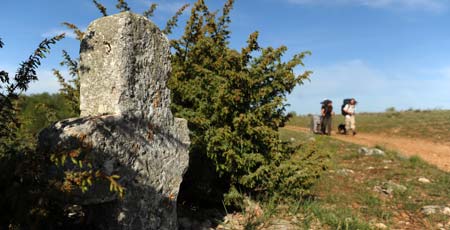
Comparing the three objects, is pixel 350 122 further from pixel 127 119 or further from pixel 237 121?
pixel 127 119

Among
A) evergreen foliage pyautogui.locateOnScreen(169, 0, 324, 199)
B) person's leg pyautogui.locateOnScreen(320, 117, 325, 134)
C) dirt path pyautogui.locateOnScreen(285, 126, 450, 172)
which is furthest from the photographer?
person's leg pyautogui.locateOnScreen(320, 117, 325, 134)

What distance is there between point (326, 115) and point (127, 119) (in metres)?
17.0

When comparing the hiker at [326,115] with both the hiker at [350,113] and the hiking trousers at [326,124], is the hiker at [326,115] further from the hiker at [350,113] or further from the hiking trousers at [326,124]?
the hiker at [350,113]

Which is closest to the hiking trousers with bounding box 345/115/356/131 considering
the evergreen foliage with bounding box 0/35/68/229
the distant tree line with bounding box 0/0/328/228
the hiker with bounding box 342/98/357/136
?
the hiker with bounding box 342/98/357/136

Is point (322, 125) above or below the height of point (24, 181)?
above

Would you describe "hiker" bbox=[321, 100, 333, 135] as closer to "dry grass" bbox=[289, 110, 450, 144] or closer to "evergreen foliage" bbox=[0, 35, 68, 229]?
"dry grass" bbox=[289, 110, 450, 144]

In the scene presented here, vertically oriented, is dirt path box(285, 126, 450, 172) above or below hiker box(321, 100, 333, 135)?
below

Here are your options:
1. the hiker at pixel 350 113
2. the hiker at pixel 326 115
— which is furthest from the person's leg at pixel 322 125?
the hiker at pixel 350 113

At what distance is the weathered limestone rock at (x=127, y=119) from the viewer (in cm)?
390

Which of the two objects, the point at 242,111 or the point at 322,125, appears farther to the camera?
the point at 322,125

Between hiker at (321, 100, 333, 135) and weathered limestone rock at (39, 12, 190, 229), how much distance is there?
16.2m

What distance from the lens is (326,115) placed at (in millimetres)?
20047

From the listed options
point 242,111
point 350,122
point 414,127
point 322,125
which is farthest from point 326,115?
point 242,111

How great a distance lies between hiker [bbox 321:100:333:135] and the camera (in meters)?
19.8
